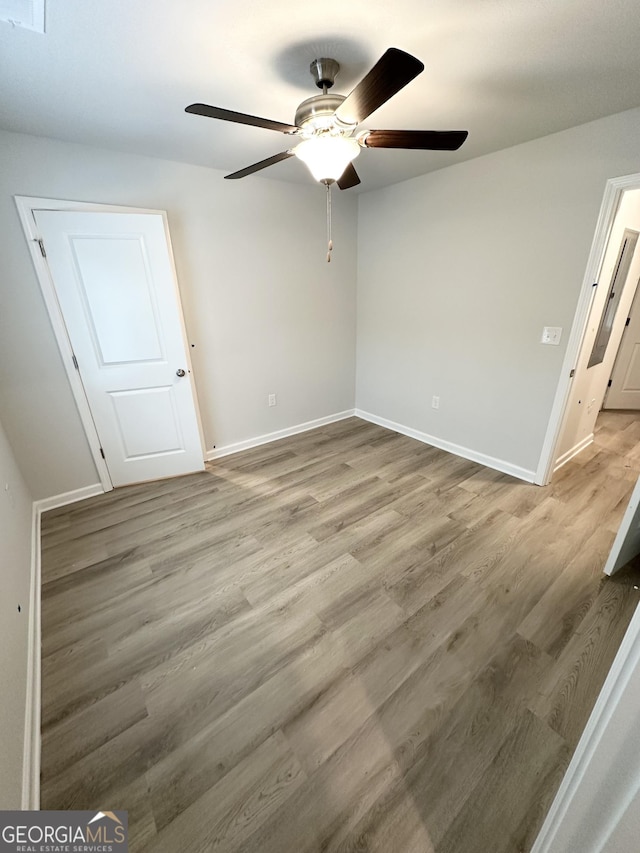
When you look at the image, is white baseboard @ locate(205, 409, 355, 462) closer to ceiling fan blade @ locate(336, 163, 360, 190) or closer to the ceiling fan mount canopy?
ceiling fan blade @ locate(336, 163, 360, 190)

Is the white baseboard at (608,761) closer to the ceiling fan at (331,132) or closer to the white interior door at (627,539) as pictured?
the white interior door at (627,539)

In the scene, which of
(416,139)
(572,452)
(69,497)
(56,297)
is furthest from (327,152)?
(572,452)

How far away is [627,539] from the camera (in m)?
1.83

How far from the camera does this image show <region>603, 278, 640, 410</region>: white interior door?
13.3 feet

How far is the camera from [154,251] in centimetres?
249

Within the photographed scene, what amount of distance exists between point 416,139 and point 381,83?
42 cm

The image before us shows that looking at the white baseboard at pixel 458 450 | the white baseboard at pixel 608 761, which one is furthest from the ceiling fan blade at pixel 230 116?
the white baseboard at pixel 458 450

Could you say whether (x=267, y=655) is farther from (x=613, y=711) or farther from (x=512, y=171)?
(x=512, y=171)

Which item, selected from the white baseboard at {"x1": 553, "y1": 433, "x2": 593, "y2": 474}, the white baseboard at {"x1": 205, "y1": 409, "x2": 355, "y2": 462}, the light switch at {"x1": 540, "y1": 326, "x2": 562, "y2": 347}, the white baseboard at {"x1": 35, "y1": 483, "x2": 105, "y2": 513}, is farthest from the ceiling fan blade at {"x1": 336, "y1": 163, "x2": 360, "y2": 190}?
the white baseboard at {"x1": 35, "y1": 483, "x2": 105, "y2": 513}

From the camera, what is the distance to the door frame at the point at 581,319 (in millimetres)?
2041

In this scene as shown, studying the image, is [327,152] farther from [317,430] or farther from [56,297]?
[317,430]

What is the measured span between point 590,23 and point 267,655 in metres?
2.81

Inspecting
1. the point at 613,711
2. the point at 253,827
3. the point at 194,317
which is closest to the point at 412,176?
the point at 194,317

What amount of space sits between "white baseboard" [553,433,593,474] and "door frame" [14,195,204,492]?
3.27 metres
